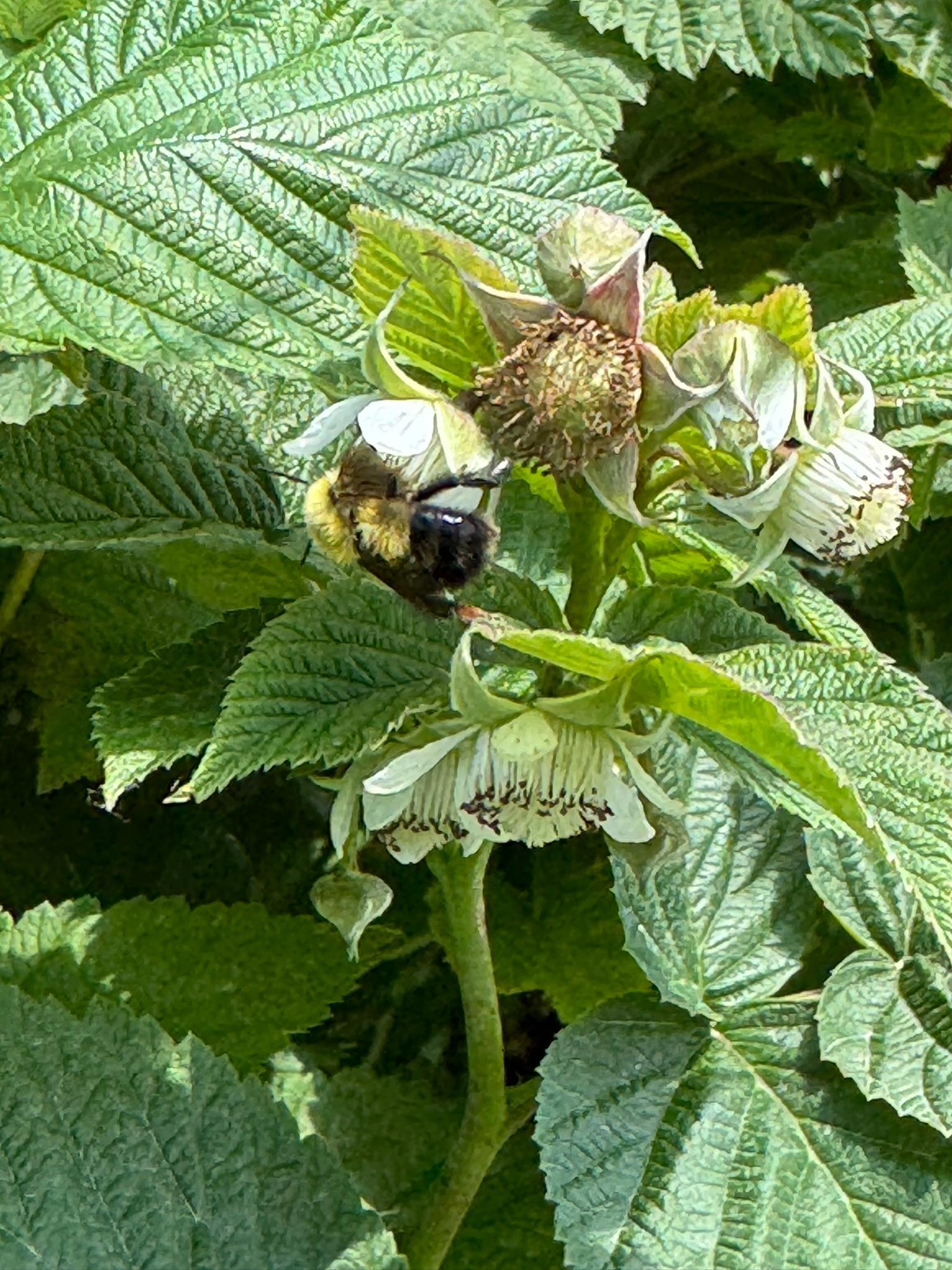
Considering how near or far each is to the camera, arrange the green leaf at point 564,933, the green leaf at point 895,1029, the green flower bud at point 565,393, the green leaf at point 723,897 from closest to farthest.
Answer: the green flower bud at point 565,393
the green leaf at point 895,1029
the green leaf at point 723,897
the green leaf at point 564,933

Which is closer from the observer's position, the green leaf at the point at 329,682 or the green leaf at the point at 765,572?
the green leaf at the point at 329,682

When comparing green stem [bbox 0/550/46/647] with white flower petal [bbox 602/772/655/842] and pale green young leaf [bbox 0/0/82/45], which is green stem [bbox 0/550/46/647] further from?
white flower petal [bbox 602/772/655/842]

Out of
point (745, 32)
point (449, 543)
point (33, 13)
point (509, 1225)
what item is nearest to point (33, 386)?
point (33, 13)

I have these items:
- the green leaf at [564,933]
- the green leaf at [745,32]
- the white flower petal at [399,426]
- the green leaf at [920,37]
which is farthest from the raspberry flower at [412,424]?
the green leaf at [920,37]

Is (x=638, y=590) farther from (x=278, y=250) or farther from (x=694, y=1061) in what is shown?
(x=694, y=1061)

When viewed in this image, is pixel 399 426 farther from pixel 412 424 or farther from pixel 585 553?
pixel 585 553

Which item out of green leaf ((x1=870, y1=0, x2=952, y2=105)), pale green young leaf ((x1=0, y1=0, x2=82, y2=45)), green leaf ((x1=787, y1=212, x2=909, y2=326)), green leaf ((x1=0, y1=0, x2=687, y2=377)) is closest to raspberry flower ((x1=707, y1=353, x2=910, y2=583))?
green leaf ((x1=0, y1=0, x2=687, y2=377))

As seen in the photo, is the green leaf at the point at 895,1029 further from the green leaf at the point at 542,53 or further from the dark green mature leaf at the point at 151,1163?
the green leaf at the point at 542,53
